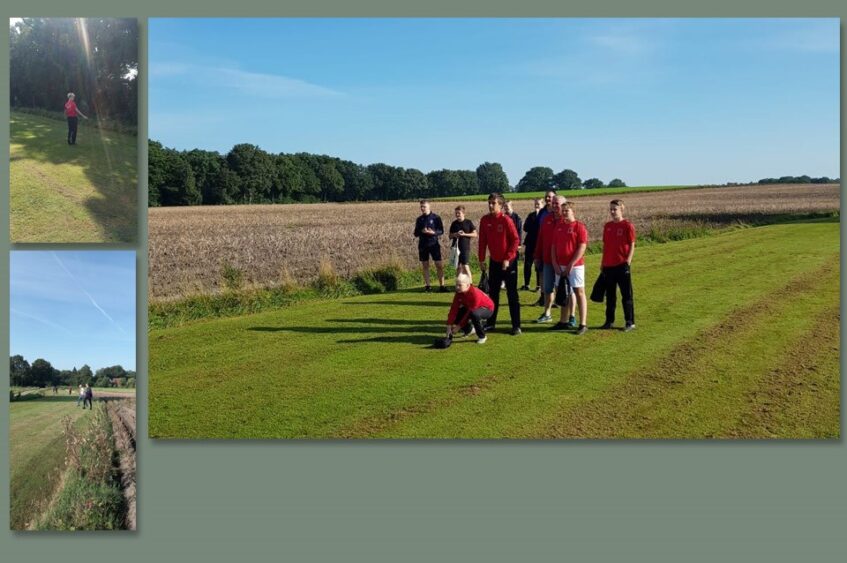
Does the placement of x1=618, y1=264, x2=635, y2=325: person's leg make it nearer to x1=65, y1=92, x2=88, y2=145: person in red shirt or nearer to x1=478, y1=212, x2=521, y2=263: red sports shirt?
x1=478, y1=212, x2=521, y2=263: red sports shirt

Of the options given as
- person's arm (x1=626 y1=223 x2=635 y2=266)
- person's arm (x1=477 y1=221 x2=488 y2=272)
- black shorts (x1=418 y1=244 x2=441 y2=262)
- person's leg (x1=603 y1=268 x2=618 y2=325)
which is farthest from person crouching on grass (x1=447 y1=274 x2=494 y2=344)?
black shorts (x1=418 y1=244 x2=441 y2=262)

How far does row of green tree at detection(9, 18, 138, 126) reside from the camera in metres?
5.57

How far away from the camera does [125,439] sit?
543 cm

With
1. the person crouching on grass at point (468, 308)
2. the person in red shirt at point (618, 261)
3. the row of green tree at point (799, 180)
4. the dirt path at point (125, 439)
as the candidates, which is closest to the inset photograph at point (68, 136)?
the dirt path at point (125, 439)

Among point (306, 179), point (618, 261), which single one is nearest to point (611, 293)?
point (618, 261)

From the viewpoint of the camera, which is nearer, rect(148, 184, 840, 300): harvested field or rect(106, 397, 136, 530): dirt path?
rect(106, 397, 136, 530): dirt path

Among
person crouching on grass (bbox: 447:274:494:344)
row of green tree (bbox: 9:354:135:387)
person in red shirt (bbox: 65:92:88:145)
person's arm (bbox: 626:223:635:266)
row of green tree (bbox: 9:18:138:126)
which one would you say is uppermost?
row of green tree (bbox: 9:18:138:126)

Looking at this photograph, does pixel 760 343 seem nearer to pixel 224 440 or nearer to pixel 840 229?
pixel 840 229

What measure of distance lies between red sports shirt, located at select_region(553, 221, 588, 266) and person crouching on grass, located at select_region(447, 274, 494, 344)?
1.03m

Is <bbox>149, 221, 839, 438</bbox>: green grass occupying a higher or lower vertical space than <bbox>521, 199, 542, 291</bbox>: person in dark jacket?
lower

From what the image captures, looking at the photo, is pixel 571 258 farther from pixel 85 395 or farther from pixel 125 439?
pixel 85 395

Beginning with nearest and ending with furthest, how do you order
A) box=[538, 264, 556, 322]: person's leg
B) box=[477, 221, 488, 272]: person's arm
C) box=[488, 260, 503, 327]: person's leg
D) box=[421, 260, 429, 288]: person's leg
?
box=[488, 260, 503, 327]: person's leg, box=[477, 221, 488, 272]: person's arm, box=[538, 264, 556, 322]: person's leg, box=[421, 260, 429, 288]: person's leg

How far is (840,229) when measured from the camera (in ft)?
19.5

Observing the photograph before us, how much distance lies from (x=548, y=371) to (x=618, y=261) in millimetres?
1651
